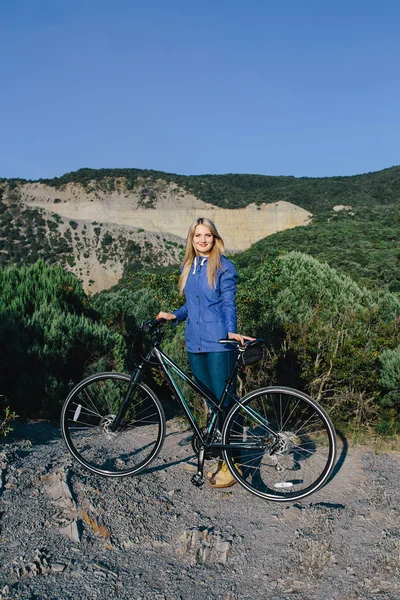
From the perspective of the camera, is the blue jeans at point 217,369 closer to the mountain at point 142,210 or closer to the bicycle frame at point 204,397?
the bicycle frame at point 204,397

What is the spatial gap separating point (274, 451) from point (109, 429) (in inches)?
47.1

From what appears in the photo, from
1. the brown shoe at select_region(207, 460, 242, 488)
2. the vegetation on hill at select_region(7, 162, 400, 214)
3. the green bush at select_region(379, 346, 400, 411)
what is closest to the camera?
the brown shoe at select_region(207, 460, 242, 488)

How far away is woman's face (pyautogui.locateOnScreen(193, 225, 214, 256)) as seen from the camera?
13.0 feet

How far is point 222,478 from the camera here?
4020 millimetres

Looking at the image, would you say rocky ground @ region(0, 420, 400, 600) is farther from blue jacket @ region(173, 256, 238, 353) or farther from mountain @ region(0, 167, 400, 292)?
mountain @ region(0, 167, 400, 292)

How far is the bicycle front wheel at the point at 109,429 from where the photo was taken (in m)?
3.97

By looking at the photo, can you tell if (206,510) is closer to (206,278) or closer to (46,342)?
(206,278)

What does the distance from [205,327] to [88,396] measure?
102cm

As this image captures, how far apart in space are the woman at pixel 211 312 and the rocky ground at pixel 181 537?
51 cm

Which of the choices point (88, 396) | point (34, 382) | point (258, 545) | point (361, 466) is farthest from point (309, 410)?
point (34, 382)

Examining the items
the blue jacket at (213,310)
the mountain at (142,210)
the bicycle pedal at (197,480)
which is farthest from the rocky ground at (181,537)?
the mountain at (142,210)

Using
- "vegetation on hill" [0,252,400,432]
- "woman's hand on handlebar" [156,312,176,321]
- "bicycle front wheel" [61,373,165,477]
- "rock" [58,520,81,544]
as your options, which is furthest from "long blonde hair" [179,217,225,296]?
"vegetation on hill" [0,252,400,432]

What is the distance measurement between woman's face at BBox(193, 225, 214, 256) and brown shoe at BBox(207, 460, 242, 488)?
1.54 m

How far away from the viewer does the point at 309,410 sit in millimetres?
4074
